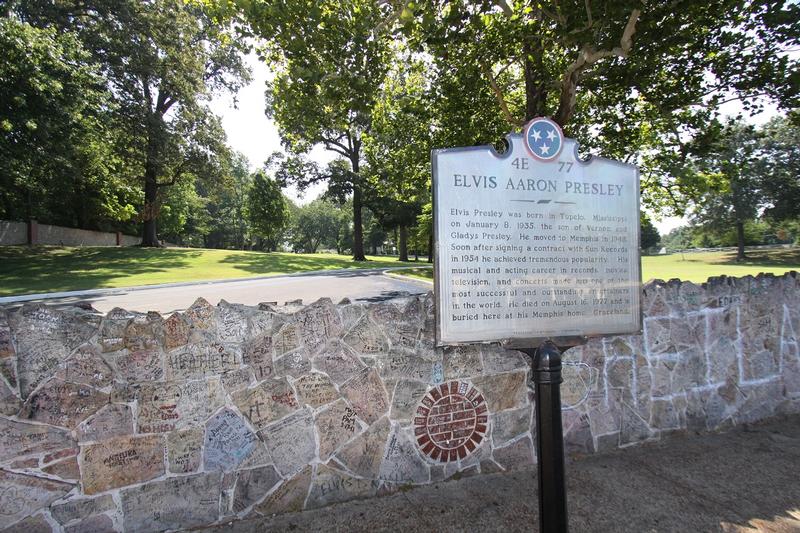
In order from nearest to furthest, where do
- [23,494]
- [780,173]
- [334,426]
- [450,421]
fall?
[23,494], [334,426], [450,421], [780,173]

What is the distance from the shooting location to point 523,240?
9.41 ft

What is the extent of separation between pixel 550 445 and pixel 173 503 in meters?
2.36

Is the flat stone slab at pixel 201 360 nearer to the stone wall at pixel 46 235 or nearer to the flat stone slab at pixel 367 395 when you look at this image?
the flat stone slab at pixel 367 395

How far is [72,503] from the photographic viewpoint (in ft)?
8.60

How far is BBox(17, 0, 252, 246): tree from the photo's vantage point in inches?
814

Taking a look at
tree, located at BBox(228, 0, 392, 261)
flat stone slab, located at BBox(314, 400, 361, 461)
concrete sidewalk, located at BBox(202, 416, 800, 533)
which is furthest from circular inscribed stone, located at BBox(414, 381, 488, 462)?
tree, located at BBox(228, 0, 392, 261)

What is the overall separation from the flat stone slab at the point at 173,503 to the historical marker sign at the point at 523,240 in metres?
1.83

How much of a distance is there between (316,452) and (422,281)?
14.9 m

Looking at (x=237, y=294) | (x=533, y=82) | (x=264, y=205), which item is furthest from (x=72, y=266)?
(x=264, y=205)

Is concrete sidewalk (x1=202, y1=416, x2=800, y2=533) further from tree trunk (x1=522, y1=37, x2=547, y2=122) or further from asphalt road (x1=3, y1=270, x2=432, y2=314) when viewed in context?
asphalt road (x1=3, y1=270, x2=432, y2=314)

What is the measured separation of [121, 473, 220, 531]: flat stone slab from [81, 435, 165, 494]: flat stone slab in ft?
0.27

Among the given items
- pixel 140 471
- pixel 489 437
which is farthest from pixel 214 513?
pixel 489 437

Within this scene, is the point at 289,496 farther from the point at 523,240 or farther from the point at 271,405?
the point at 523,240


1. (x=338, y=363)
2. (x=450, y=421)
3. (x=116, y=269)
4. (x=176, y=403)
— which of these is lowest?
(x=450, y=421)
